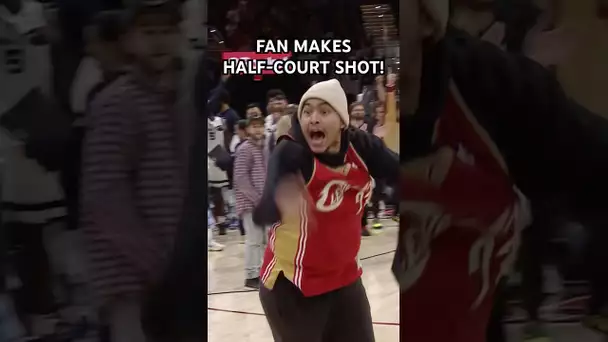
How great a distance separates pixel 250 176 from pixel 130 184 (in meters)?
0.25

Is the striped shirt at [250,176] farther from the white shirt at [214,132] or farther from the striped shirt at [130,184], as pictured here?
the striped shirt at [130,184]

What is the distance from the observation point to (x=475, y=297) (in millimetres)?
1159

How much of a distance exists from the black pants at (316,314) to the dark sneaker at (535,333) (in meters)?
0.32

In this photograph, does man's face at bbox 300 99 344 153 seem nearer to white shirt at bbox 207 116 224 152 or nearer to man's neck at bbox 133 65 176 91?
white shirt at bbox 207 116 224 152

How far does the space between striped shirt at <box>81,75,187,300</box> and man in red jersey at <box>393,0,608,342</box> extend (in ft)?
1.26

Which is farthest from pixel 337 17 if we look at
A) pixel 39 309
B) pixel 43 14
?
pixel 39 309

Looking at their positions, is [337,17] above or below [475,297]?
above

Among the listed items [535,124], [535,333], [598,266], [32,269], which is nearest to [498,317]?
[535,333]

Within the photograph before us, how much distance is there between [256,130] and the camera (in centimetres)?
132

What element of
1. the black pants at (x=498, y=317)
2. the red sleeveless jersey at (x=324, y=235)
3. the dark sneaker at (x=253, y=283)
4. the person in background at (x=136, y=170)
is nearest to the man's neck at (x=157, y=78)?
the person in background at (x=136, y=170)

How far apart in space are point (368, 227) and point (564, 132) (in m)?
0.40

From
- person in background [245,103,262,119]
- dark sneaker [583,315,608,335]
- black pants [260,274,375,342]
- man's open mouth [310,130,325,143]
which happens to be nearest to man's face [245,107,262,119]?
person in background [245,103,262,119]

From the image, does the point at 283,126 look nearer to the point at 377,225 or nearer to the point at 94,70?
the point at 377,225

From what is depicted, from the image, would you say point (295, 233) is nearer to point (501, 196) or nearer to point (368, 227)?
point (368, 227)
